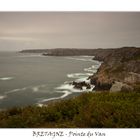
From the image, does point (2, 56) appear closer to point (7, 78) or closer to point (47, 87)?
point (7, 78)

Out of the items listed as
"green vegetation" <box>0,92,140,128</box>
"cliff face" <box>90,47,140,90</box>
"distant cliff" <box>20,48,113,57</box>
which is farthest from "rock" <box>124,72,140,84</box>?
"distant cliff" <box>20,48,113,57</box>

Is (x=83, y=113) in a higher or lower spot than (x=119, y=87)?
lower

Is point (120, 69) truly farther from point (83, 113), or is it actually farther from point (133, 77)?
point (83, 113)

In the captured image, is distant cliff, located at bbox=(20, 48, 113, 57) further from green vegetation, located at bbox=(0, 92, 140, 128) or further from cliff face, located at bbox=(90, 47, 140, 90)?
green vegetation, located at bbox=(0, 92, 140, 128)

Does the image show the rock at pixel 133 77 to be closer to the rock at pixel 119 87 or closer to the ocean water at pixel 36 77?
the rock at pixel 119 87

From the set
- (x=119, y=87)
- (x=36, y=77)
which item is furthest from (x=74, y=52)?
(x=119, y=87)

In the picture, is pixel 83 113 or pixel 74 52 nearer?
pixel 83 113
